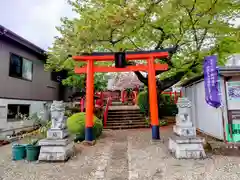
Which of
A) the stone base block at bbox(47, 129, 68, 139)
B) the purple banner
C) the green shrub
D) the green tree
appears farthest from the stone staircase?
the stone base block at bbox(47, 129, 68, 139)

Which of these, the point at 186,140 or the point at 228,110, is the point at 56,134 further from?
the point at 228,110

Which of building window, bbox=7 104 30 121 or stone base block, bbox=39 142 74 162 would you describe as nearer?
stone base block, bbox=39 142 74 162

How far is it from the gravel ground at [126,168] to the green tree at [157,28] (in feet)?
14.9

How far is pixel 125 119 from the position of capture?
12.5m

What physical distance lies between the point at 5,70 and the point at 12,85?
88 cm

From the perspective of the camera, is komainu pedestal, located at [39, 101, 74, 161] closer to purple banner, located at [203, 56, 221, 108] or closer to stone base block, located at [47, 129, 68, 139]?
stone base block, located at [47, 129, 68, 139]

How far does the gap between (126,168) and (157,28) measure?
21.9 feet

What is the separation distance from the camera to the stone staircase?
1161 centimetres

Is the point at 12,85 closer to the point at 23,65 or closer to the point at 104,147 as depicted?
the point at 23,65

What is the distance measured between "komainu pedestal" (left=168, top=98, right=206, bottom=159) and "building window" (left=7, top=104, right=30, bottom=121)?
27.3 feet

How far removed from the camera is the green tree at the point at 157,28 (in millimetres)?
6832

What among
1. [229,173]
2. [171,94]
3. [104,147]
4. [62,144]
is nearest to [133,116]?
[171,94]

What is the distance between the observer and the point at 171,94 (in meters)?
15.4

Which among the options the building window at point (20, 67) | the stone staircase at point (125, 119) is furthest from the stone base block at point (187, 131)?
the building window at point (20, 67)
